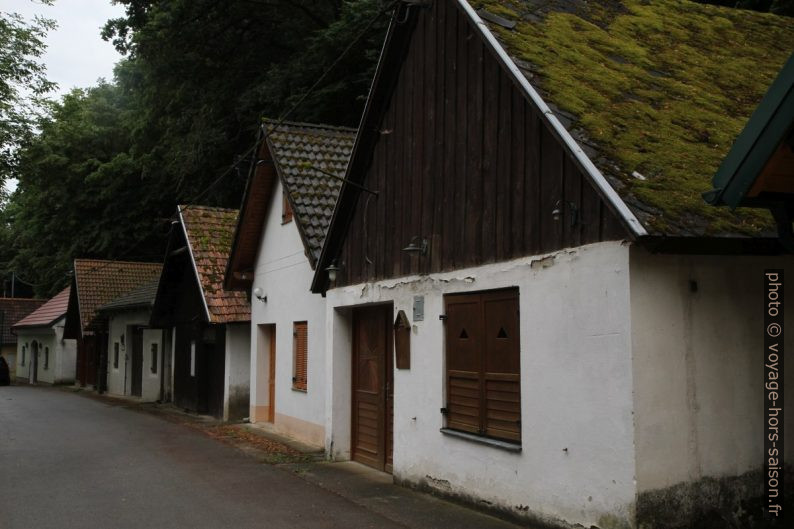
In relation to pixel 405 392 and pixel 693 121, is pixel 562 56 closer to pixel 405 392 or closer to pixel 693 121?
pixel 693 121

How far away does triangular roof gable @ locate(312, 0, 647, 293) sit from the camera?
6504 millimetres

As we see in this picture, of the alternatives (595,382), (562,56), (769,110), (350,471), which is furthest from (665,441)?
(350,471)

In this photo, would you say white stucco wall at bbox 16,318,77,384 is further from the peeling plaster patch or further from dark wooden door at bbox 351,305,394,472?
the peeling plaster patch

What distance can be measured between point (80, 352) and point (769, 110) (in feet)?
128

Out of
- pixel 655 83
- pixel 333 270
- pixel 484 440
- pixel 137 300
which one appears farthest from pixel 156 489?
pixel 137 300

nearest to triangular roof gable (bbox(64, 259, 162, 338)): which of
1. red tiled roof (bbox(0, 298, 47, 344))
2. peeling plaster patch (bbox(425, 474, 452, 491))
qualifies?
red tiled roof (bbox(0, 298, 47, 344))

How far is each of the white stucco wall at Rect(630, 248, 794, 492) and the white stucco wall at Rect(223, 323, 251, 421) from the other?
45.6 feet

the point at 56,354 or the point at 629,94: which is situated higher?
the point at 629,94

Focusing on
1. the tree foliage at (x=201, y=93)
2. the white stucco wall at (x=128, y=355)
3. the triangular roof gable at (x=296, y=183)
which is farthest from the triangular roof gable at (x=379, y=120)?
the white stucco wall at (x=128, y=355)

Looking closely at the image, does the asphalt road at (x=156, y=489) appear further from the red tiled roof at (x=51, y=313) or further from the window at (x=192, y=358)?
the red tiled roof at (x=51, y=313)

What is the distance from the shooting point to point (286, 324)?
16016 millimetres

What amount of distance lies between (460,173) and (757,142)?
4611 mm

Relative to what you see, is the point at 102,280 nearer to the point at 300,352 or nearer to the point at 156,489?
the point at 300,352

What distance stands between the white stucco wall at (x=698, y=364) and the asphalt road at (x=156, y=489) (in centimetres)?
215
